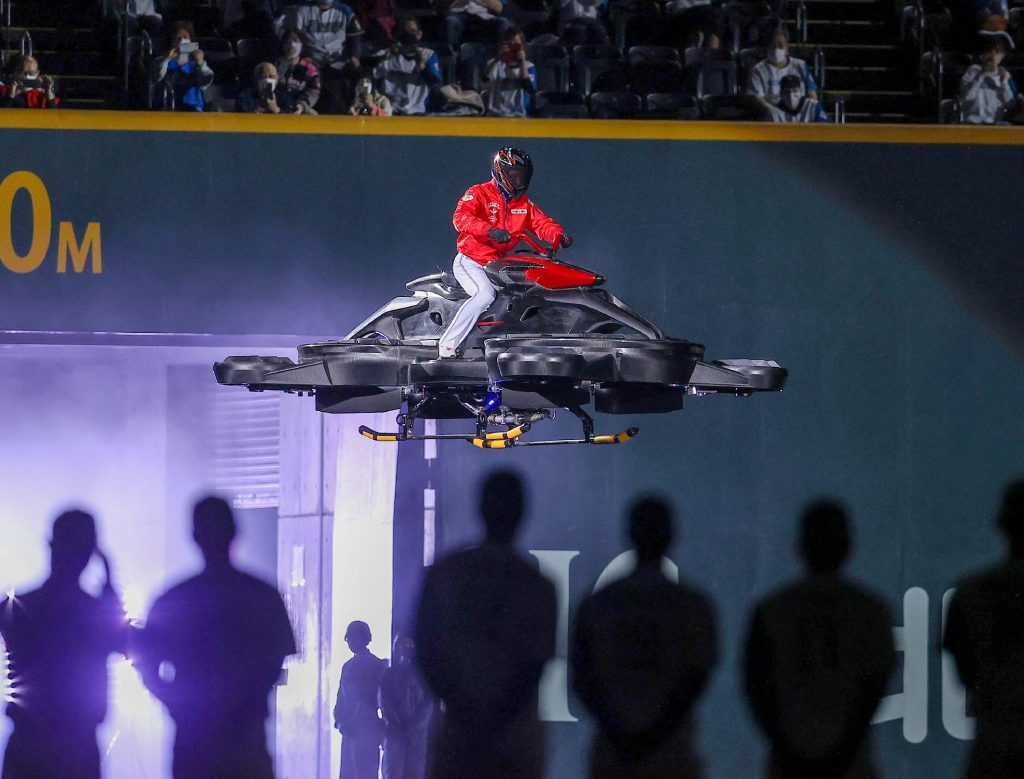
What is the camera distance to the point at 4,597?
8367 millimetres

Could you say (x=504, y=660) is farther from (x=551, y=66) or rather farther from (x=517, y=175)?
(x=551, y=66)

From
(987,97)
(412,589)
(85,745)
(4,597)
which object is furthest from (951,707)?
(4,597)

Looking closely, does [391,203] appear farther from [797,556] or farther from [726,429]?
[797,556]

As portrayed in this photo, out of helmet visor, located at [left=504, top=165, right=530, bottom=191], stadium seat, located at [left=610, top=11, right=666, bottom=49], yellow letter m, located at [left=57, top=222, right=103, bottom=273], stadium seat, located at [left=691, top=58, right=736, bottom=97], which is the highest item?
stadium seat, located at [left=610, top=11, right=666, bottom=49]

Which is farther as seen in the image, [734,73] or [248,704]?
[734,73]

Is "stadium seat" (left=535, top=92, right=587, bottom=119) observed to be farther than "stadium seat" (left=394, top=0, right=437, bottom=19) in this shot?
No

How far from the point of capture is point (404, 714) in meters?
8.50

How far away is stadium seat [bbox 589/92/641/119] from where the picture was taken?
9805 millimetres

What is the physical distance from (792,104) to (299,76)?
338 cm

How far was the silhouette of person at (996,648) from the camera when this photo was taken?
27.8ft

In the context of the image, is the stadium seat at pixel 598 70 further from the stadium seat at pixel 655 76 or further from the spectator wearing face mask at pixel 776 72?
the spectator wearing face mask at pixel 776 72

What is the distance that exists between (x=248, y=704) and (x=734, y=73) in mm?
5487

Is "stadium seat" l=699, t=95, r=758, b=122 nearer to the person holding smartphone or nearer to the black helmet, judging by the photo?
the person holding smartphone

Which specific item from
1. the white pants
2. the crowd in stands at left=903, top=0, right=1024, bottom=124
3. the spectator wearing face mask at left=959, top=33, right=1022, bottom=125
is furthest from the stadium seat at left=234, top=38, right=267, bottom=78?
the spectator wearing face mask at left=959, top=33, right=1022, bottom=125
